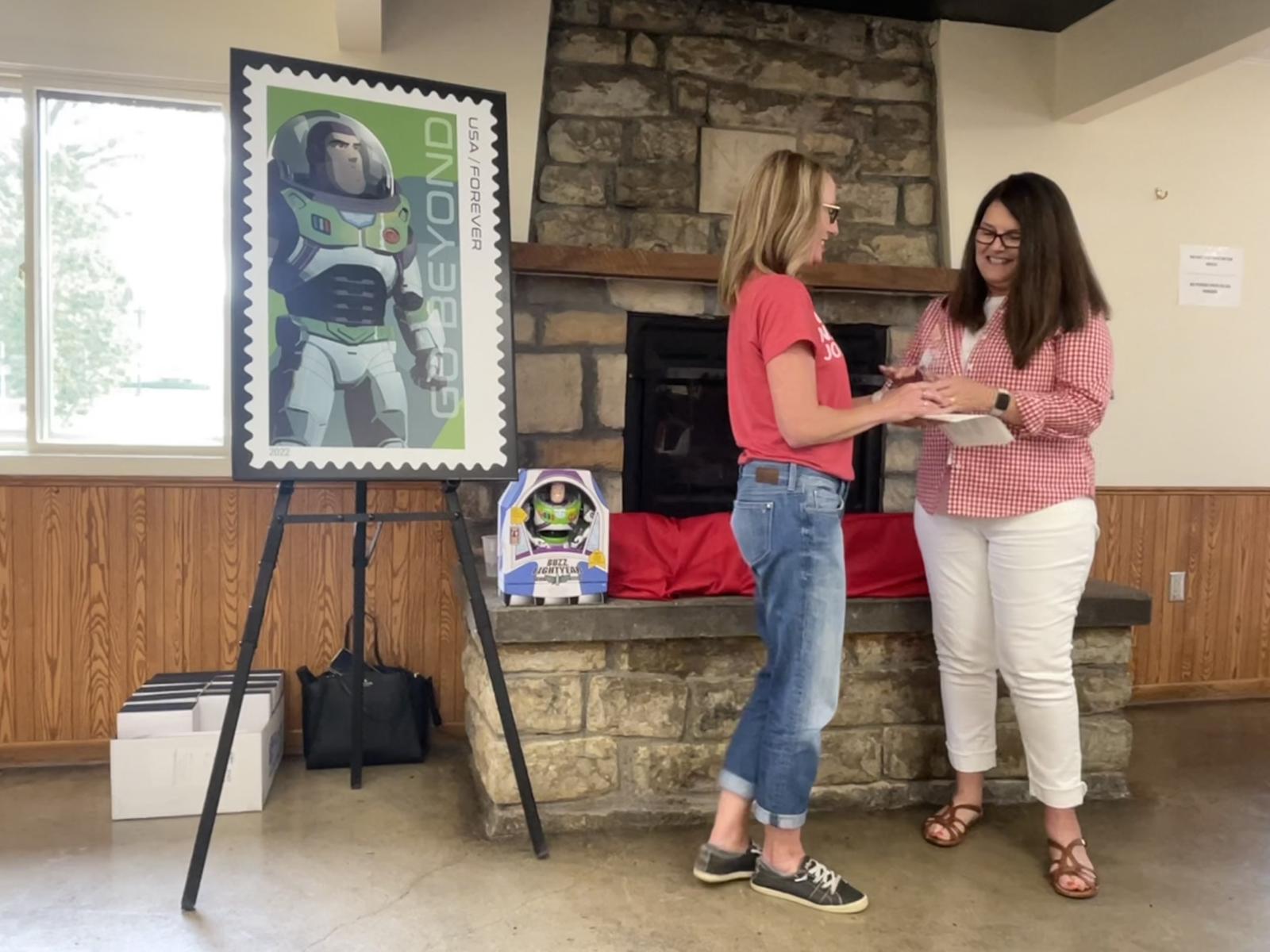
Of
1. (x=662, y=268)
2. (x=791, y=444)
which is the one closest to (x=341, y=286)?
(x=791, y=444)

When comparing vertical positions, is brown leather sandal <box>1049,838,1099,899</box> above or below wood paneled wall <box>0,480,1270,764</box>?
below

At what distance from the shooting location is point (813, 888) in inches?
77.6

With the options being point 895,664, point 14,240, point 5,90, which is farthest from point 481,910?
point 5,90

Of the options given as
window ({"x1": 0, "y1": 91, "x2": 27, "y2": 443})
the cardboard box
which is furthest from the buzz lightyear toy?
window ({"x1": 0, "y1": 91, "x2": 27, "y2": 443})

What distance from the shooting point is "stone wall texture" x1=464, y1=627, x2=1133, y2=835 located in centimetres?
228

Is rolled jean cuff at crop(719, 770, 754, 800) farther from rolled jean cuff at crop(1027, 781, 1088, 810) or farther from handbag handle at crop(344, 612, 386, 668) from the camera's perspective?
handbag handle at crop(344, 612, 386, 668)

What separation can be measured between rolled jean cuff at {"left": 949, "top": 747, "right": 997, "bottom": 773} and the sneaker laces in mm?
485

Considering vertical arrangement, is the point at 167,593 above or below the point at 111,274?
below

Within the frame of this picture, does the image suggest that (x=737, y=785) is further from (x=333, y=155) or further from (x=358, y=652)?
(x=333, y=155)

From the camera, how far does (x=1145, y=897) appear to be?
6.79ft

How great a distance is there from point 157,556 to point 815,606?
6.50ft

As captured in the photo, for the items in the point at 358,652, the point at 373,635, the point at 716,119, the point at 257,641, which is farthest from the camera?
the point at 716,119

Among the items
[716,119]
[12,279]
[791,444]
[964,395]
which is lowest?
[791,444]

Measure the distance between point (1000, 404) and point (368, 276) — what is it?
4.40 feet
